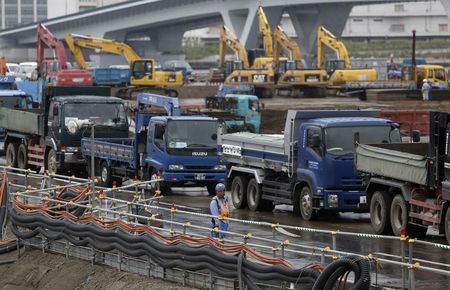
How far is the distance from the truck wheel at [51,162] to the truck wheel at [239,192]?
28.8 ft

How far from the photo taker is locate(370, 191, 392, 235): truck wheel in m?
24.1

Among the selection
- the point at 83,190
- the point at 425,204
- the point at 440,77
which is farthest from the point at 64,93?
the point at 440,77

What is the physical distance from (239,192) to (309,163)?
133 inches

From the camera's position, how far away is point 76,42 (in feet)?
284

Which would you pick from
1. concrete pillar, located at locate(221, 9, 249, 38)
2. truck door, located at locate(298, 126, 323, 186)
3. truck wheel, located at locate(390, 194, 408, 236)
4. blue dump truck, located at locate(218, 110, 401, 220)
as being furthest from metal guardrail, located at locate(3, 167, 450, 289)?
concrete pillar, located at locate(221, 9, 249, 38)

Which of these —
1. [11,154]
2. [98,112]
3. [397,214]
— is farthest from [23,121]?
[397,214]

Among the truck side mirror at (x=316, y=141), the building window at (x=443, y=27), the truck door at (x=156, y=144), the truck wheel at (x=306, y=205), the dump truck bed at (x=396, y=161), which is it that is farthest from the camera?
the building window at (x=443, y=27)

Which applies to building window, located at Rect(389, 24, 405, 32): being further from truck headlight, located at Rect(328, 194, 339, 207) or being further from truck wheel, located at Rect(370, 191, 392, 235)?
truck wheel, located at Rect(370, 191, 392, 235)

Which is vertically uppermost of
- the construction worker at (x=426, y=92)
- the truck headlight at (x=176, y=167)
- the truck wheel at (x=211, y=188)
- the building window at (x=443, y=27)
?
the building window at (x=443, y=27)

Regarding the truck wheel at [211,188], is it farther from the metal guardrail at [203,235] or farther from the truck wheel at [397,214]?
the truck wheel at [397,214]

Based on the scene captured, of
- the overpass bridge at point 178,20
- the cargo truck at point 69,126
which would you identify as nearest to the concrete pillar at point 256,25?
the overpass bridge at point 178,20

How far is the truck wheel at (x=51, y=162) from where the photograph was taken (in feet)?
122

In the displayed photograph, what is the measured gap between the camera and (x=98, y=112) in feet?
122

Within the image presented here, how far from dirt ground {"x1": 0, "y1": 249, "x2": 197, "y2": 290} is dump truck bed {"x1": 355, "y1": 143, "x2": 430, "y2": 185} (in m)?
5.94
